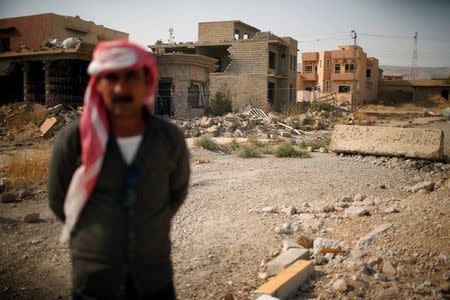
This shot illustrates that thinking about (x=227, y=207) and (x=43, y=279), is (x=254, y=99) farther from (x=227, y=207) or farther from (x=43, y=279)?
(x=43, y=279)

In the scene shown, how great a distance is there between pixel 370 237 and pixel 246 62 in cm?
2333

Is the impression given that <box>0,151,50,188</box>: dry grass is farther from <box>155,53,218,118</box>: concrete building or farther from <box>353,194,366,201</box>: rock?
<box>155,53,218,118</box>: concrete building

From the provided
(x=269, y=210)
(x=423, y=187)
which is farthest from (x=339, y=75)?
(x=269, y=210)

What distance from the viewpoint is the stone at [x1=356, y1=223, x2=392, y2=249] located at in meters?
3.69

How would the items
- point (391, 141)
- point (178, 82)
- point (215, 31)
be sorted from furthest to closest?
1. point (215, 31)
2. point (178, 82)
3. point (391, 141)

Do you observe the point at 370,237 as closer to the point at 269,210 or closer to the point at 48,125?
the point at 269,210

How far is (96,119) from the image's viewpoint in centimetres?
150

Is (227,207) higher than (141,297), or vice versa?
(141,297)

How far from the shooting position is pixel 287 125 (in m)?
17.4

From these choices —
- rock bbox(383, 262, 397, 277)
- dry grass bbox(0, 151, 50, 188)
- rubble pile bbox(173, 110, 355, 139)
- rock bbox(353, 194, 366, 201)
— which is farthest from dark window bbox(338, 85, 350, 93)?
rock bbox(383, 262, 397, 277)

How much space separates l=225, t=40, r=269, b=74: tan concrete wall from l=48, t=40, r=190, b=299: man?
24.7m

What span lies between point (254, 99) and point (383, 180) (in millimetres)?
19475

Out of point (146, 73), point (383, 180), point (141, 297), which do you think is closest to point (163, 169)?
point (146, 73)

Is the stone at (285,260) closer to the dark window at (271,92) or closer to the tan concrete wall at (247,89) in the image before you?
the tan concrete wall at (247,89)
